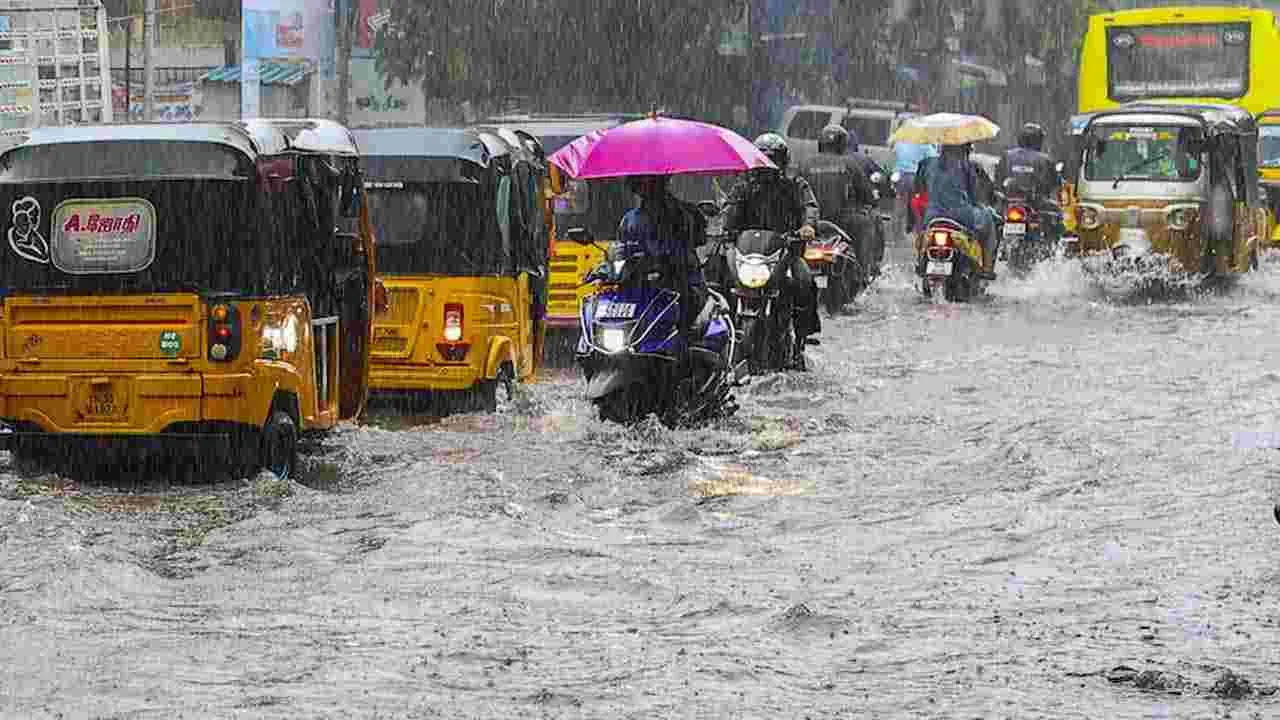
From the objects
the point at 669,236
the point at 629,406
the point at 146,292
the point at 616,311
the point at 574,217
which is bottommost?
the point at 629,406

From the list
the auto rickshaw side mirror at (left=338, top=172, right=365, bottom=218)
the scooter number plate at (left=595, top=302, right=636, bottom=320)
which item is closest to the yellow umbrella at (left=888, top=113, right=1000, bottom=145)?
the scooter number plate at (left=595, top=302, right=636, bottom=320)

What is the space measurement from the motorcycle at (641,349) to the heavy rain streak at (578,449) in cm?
2

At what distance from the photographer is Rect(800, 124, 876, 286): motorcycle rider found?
21297mm

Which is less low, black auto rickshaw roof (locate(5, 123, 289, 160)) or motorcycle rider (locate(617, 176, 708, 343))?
black auto rickshaw roof (locate(5, 123, 289, 160))

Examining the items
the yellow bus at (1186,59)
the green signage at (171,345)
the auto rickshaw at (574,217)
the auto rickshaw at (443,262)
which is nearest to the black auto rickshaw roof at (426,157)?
the auto rickshaw at (443,262)

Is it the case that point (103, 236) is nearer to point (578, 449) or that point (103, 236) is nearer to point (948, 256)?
point (578, 449)

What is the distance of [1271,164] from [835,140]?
12.6 metres

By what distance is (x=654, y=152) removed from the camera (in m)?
13.6

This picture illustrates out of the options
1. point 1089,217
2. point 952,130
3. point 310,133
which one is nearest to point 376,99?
point 952,130

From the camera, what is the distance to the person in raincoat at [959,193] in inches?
911

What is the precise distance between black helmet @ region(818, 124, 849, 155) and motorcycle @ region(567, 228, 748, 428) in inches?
323

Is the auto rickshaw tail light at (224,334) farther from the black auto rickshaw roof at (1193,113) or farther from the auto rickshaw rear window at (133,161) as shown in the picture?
the black auto rickshaw roof at (1193,113)

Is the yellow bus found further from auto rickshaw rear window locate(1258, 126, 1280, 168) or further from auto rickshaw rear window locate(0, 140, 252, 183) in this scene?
auto rickshaw rear window locate(0, 140, 252, 183)

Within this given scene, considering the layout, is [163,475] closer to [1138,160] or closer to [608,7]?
[1138,160]
